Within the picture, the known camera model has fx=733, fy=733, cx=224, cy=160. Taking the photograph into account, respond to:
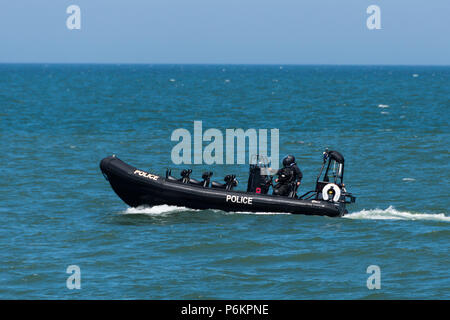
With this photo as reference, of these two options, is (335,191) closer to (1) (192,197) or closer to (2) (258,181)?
(2) (258,181)

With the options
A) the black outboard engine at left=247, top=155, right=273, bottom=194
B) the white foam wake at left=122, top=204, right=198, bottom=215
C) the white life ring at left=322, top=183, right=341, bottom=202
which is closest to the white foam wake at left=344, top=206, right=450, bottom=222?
the white life ring at left=322, top=183, right=341, bottom=202

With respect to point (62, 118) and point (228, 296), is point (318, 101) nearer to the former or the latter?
point (62, 118)

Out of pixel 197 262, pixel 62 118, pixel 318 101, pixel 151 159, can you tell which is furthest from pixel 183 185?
pixel 318 101

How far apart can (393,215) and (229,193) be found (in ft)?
17.8

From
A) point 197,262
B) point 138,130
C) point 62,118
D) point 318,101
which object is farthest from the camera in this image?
point 318,101

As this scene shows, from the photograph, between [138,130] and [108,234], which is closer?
[108,234]

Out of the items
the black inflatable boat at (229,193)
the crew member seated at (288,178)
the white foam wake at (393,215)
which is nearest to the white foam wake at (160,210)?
the black inflatable boat at (229,193)

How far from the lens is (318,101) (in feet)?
299

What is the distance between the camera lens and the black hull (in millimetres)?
23234

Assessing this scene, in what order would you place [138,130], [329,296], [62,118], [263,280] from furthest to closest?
[62,118] → [138,130] → [263,280] → [329,296]

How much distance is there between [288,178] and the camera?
23.4 meters

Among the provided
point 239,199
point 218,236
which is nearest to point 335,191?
point 239,199

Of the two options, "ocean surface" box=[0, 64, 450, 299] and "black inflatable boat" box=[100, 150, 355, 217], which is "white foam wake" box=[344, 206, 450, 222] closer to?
"ocean surface" box=[0, 64, 450, 299]

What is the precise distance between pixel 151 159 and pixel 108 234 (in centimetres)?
1606
